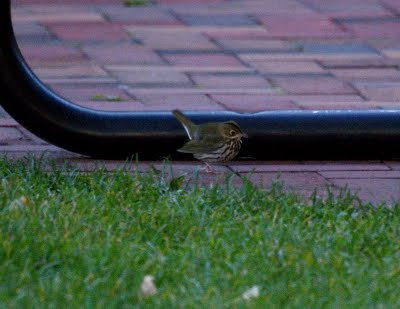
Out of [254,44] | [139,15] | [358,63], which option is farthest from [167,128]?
[139,15]

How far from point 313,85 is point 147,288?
3442mm

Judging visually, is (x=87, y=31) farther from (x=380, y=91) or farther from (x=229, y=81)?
(x=380, y=91)

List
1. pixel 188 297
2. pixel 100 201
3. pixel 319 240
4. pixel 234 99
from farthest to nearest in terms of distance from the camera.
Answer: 1. pixel 234 99
2. pixel 100 201
3. pixel 319 240
4. pixel 188 297

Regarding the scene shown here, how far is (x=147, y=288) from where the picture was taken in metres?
3.03

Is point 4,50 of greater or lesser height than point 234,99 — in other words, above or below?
above

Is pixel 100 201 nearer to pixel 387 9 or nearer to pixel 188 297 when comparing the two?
pixel 188 297

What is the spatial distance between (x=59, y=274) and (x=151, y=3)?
601cm

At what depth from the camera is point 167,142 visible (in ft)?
15.5

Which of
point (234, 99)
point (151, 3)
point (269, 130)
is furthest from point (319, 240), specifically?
point (151, 3)

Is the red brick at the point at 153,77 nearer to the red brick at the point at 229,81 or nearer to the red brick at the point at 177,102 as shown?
the red brick at the point at 229,81

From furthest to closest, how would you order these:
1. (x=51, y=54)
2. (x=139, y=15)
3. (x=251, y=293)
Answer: (x=139, y=15) → (x=51, y=54) → (x=251, y=293)

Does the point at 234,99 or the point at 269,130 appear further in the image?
the point at 234,99

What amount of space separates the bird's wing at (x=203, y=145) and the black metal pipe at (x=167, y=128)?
221mm

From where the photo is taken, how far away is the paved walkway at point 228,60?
478 centimetres
